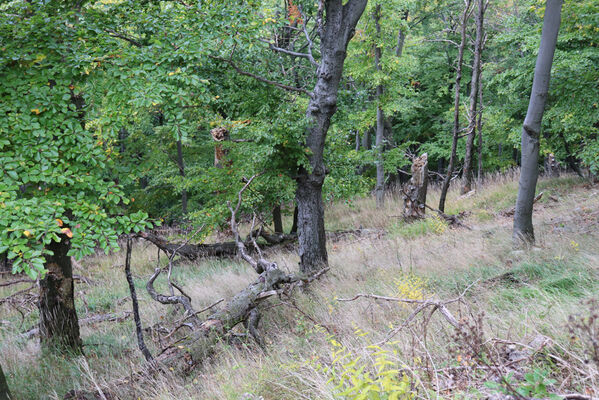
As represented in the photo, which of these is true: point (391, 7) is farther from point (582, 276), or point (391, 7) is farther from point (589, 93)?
point (582, 276)

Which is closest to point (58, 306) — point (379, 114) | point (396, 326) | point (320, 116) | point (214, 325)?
point (214, 325)

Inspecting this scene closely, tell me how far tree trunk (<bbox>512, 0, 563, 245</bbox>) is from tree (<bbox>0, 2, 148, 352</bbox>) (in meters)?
5.96

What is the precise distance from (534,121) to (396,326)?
172 inches

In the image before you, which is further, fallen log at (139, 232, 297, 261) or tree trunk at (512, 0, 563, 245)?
fallen log at (139, 232, 297, 261)

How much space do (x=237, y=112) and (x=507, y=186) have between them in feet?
33.1

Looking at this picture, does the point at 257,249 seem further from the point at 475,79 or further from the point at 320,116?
the point at 475,79

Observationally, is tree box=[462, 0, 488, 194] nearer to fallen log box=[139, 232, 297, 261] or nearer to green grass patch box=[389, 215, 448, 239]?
green grass patch box=[389, 215, 448, 239]

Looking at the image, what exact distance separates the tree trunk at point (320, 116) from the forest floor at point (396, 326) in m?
0.65

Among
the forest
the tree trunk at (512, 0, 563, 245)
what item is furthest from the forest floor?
the tree trunk at (512, 0, 563, 245)

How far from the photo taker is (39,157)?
3.41m

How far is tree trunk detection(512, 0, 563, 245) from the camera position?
5.62 meters

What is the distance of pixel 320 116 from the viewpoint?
6625 mm

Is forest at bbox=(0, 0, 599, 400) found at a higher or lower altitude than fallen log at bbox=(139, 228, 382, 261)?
higher

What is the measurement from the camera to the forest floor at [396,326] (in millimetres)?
2334
